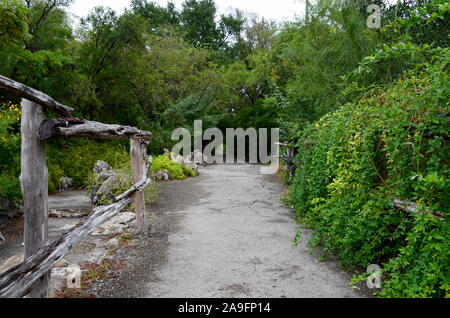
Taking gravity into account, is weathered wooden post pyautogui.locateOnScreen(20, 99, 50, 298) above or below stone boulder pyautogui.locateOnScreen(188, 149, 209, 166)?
above

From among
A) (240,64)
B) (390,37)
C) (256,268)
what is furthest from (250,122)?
(256,268)

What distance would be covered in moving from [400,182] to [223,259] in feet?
7.20

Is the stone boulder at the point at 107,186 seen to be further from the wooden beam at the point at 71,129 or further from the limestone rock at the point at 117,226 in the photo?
the wooden beam at the point at 71,129

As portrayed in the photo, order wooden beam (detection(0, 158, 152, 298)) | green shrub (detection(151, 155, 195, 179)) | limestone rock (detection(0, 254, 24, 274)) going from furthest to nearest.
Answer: green shrub (detection(151, 155, 195, 179)) < limestone rock (detection(0, 254, 24, 274)) < wooden beam (detection(0, 158, 152, 298))

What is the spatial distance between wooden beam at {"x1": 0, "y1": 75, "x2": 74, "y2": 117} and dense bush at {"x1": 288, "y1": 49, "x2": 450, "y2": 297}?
2.63m

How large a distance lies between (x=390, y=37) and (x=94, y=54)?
34.1ft

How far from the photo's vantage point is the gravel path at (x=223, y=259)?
318 centimetres

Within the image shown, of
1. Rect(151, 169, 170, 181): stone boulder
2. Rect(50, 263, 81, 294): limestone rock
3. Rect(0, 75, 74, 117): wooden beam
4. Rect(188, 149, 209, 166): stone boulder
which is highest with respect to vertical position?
Rect(0, 75, 74, 117): wooden beam

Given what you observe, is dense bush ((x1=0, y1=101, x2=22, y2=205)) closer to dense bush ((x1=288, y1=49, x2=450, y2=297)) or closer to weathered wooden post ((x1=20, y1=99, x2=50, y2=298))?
weathered wooden post ((x1=20, y1=99, x2=50, y2=298))

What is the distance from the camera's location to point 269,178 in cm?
1120

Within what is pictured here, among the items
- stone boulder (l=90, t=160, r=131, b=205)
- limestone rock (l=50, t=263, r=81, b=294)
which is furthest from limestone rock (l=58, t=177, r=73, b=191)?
limestone rock (l=50, t=263, r=81, b=294)

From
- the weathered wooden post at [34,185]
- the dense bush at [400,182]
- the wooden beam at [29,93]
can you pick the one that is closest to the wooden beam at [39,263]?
the weathered wooden post at [34,185]

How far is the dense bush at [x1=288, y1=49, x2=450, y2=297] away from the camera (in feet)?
7.90
